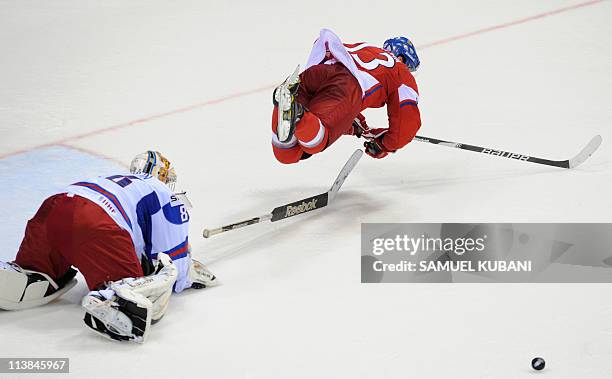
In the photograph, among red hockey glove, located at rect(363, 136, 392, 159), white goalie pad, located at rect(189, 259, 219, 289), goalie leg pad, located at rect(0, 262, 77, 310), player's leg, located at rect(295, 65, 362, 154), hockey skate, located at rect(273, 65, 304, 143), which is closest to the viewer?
goalie leg pad, located at rect(0, 262, 77, 310)

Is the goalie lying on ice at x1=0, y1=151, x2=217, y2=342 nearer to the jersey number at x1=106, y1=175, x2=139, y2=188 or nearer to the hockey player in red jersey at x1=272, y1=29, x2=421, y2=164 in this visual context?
the jersey number at x1=106, y1=175, x2=139, y2=188

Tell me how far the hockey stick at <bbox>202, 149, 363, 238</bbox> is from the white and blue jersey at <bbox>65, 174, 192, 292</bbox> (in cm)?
24

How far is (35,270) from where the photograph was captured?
12.8ft

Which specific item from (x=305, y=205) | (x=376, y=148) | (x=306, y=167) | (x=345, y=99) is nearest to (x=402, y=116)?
(x=376, y=148)

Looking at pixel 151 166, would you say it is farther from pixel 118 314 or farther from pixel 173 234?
pixel 118 314

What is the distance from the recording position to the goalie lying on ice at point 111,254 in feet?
11.9

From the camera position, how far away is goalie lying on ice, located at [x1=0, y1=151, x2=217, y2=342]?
364 centimetres

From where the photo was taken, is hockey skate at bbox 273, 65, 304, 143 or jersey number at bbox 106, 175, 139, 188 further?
hockey skate at bbox 273, 65, 304, 143

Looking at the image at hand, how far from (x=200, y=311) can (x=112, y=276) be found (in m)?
0.38

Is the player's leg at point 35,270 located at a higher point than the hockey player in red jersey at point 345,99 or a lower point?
lower

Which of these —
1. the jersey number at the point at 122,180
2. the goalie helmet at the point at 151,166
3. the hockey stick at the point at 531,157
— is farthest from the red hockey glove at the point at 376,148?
the jersey number at the point at 122,180

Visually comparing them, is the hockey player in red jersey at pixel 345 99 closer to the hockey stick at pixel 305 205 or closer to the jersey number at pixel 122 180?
the hockey stick at pixel 305 205

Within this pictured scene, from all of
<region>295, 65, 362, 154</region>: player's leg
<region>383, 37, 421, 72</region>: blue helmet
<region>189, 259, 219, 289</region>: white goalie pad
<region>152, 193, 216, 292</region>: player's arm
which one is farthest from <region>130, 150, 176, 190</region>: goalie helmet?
<region>383, 37, 421, 72</region>: blue helmet

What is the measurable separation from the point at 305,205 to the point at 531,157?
46.2 inches
